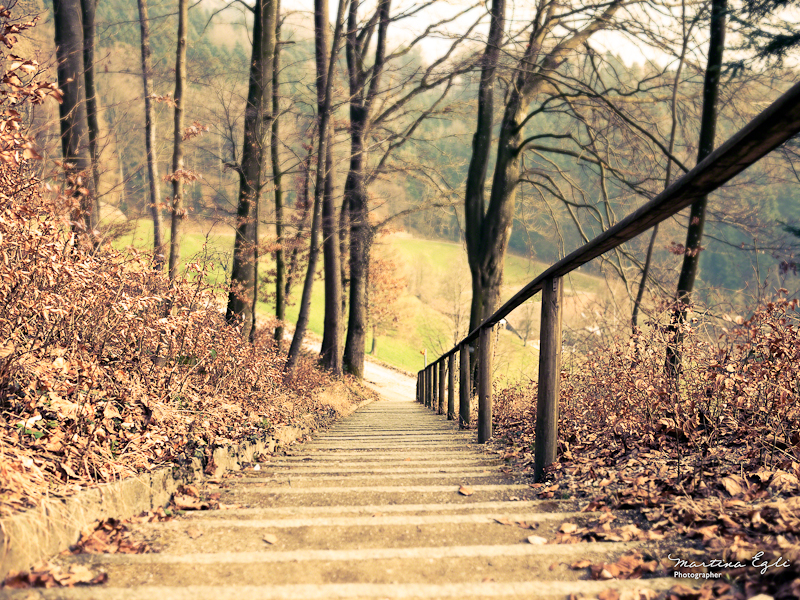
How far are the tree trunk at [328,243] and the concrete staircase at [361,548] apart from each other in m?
9.39

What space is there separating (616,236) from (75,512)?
2553 mm

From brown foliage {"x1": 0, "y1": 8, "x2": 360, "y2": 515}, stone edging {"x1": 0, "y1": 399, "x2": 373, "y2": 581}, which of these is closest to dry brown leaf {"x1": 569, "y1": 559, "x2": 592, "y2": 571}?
stone edging {"x1": 0, "y1": 399, "x2": 373, "y2": 581}

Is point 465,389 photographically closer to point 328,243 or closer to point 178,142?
point 178,142

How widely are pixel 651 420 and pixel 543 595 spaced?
2327mm

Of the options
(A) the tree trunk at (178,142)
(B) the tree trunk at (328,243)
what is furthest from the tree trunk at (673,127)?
(A) the tree trunk at (178,142)

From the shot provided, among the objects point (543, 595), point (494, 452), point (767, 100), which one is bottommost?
point (494, 452)

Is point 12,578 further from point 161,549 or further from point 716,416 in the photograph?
point 716,416

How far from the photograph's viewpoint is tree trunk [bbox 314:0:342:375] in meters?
Answer: 11.9

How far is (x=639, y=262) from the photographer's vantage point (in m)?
11.7

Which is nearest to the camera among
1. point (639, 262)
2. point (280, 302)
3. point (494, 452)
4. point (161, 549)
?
point (161, 549)

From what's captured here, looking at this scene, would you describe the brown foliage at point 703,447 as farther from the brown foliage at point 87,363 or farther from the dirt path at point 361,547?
the brown foliage at point 87,363

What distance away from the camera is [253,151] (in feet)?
38.8

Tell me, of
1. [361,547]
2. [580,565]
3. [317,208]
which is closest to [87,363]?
[361,547]

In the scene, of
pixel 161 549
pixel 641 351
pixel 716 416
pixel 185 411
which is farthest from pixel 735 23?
pixel 161 549
